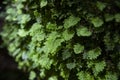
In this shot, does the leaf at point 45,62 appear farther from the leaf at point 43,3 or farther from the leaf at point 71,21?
the leaf at point 43,3

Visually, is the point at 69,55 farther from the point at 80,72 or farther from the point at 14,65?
the point at 14,65

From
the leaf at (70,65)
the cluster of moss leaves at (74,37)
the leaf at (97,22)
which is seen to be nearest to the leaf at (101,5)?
the cluster of moss leaves at (74,37)

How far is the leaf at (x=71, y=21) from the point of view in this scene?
4262mm

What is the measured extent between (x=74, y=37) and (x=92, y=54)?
41 cm

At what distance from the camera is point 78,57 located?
4.37 metres

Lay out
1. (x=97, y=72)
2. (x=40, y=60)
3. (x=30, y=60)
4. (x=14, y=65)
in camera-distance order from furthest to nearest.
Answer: (x=14, y=65) → (x=30, y=60) → (x=40, y=60) → (x=97, y=72)

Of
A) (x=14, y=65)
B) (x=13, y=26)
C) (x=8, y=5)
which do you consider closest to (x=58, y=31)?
(x=13, y=26)

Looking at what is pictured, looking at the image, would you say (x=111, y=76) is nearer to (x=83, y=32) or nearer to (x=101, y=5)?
(x=83, y=32)

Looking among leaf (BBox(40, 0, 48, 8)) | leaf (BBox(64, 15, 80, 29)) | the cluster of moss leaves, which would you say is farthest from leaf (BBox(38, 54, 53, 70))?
leaf (BBox(40, 0, 48, 8))

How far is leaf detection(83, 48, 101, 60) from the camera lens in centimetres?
423

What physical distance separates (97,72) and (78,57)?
0.40 metres

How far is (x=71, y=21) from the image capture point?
14.1 ft

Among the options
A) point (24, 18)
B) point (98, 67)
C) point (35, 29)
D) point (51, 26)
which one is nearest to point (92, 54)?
point (98, 67)

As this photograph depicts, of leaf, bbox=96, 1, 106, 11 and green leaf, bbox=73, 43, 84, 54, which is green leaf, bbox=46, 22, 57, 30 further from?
leaf, bbox=96, 1, 106, 11
